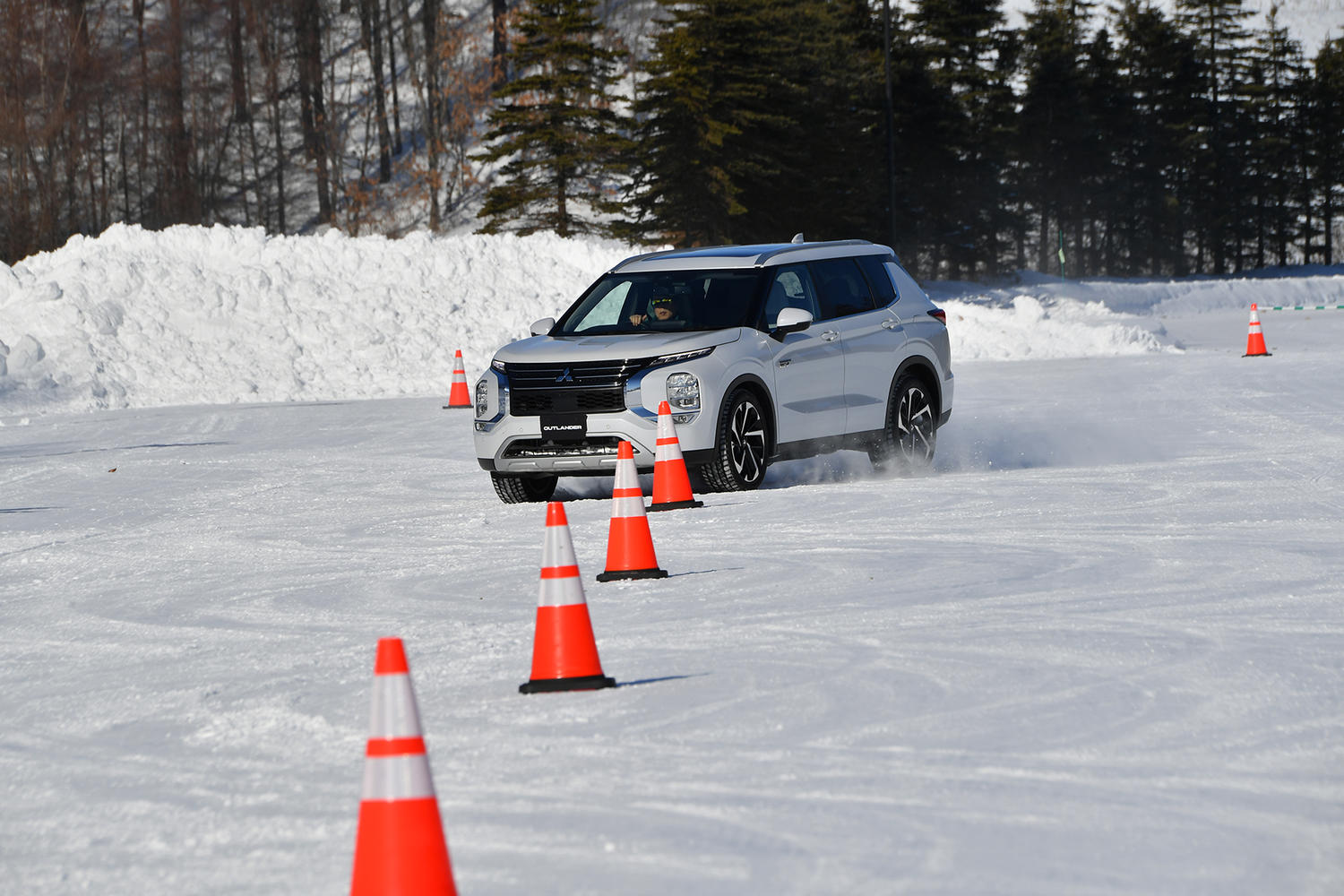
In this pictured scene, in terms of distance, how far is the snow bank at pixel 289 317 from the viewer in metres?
29.7

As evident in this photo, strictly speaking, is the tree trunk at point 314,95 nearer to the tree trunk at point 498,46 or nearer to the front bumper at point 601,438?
the tree trunk at point 498,46

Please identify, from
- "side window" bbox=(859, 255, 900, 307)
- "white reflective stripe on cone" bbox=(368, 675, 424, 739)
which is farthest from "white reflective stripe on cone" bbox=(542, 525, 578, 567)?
"side window" bbox=(859, 255, 900, 307)

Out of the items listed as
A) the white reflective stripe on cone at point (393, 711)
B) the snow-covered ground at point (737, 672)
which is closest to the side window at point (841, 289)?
the snow-covered ground at point (737, 672)

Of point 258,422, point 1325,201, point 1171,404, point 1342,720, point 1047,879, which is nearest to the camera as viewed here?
point 1047,879

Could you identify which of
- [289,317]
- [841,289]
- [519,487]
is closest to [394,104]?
[289,317]

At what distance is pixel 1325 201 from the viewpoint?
312 ft

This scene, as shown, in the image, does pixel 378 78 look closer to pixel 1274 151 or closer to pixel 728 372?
pixel 1274 151

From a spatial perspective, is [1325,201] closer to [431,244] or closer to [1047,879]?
[431,244]

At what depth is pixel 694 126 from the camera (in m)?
55.4

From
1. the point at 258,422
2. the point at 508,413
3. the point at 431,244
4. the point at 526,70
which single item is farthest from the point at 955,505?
the point at 526,70

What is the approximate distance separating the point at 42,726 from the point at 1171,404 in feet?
51.6

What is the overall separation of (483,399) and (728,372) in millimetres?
1814

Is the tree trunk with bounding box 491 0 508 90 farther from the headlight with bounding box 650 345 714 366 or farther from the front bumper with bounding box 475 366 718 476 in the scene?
the headlight with bounding box 650 345 714 366

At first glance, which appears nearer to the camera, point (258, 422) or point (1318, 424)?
point (1318, 424)
